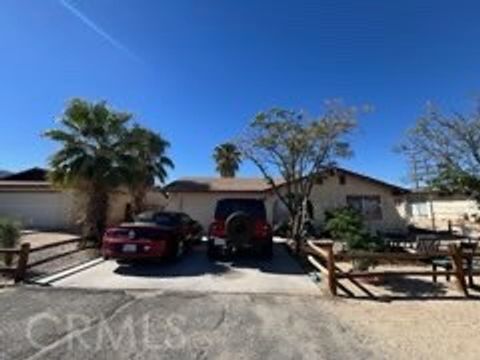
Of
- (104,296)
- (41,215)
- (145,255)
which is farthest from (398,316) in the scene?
(41,215)

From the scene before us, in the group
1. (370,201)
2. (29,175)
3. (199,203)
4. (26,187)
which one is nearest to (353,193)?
(370,201)

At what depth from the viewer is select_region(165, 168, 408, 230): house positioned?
25.5 m

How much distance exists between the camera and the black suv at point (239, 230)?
13.0 meters

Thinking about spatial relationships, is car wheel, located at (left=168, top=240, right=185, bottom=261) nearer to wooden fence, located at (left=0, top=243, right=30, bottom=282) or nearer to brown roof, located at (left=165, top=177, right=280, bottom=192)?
wooden fence, located at (left=0, top=243, right=30, bottom=282)

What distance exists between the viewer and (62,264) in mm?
12188

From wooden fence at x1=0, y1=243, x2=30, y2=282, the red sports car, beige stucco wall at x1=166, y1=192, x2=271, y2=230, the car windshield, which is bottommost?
wooden fence at x1=0, y1=243, x2=30, y2=282

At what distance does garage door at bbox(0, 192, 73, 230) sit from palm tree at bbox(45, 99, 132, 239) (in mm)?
8966

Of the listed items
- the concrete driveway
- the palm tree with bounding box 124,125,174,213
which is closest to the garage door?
the palm tree with bounding box 124,125,174,213

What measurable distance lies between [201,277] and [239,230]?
2587mm

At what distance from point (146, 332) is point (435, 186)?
15.5m

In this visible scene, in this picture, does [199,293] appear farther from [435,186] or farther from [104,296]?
[435,186]

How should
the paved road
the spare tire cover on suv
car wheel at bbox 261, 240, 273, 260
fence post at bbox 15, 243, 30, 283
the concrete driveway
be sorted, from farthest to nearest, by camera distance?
car wheel at bbox 261, 240, 273, 260 → the spare tire cover on suv → fence post at bbox 15, 243, 30, 283 → the concrete driveway → the paved road

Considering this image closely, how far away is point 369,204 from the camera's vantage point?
25828 mm

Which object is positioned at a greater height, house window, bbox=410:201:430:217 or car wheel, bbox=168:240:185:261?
house window, bbox=410:201:430:217
